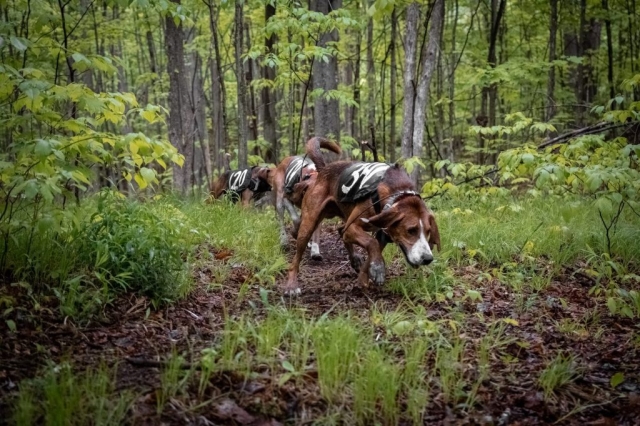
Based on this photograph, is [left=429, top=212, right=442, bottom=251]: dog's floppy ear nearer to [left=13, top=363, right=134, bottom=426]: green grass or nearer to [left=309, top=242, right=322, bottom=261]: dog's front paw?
[left=309, top=242, right=322, bottom=261]: dog's front paw

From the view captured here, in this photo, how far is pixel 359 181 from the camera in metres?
4.86

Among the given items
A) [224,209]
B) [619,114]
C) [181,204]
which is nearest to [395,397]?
[619,114]

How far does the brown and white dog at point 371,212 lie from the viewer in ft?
14.5

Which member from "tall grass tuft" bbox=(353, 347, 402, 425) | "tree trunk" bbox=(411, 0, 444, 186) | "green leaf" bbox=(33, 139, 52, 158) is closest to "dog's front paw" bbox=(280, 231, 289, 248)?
"tree trunk" bbox=(411, 0, 444, 186)

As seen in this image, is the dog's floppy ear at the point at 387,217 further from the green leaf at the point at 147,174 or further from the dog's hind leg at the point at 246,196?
the dog's hind leg at the point at 246,196

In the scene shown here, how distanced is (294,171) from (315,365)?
14.5 ft

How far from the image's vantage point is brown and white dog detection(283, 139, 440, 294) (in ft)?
14.5

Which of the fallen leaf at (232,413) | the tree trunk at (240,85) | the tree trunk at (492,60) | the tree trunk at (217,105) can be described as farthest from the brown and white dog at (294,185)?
the tree trunk at (492,60)

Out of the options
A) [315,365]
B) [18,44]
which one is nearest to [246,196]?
[18,44]

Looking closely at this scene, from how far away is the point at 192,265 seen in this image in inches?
204

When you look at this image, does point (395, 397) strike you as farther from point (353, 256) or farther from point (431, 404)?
point (353, 256)

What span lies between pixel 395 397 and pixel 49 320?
8.75ft

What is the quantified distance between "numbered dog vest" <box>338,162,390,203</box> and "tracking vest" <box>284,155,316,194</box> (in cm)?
189

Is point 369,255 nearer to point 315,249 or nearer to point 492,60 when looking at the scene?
point 315,249
